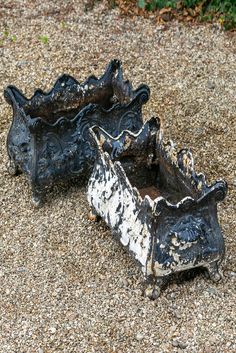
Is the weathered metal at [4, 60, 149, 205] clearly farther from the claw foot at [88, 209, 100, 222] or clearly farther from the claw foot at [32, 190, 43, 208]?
the claw foot at [88, 209, 100, 222]

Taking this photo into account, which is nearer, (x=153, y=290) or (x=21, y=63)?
(x=153, y=290)

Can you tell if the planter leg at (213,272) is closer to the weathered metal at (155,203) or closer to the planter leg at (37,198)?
the weathered metal at (155,203)

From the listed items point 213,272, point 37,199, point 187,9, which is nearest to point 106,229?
point 37,199

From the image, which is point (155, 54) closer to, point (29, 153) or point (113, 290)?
point (29, 153)

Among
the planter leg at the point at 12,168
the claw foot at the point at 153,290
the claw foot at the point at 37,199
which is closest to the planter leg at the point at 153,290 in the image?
the claw foot at the point at 153,290

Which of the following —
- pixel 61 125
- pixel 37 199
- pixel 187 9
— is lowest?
pixel 37 199

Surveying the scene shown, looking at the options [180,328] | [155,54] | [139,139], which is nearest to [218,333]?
[180,328]

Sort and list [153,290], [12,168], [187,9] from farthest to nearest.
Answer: [187,9], [12,168], [153,290]

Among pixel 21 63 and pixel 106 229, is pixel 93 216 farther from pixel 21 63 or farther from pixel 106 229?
pixel 21 63
